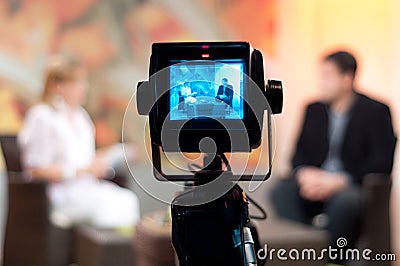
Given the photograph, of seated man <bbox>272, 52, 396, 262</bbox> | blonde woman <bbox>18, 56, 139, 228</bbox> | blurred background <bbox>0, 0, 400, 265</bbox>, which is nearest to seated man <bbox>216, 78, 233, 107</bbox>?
seated man <bbox>272, 52, 396, 262</bbox>

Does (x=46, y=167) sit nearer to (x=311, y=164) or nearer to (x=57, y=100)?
(x=57, y=100)

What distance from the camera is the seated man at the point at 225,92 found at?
72 cm

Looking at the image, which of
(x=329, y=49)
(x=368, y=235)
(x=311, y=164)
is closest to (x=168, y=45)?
(x=368, y=235)

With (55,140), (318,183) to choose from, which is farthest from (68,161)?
(318,183)

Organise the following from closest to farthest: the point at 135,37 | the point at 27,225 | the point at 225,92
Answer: the point at 225,92
the point at 27,225
the point at 135,37

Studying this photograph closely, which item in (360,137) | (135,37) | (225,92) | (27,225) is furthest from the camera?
(135,37)

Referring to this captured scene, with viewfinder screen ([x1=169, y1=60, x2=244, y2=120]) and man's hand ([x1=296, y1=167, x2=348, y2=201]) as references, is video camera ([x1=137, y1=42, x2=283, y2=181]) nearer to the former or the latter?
viewfinder screen ([x1=169, y1=60, x2=244, y2=120])

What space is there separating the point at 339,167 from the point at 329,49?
3.52 ft

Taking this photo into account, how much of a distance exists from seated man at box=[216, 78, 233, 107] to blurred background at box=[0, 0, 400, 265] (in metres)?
2.54

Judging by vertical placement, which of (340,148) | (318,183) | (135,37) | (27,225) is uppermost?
(135,37)

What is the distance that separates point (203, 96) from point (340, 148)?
1732 mm

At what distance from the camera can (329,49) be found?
3.37 metres

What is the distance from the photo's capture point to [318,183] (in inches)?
101

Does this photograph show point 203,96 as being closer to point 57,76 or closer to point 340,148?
point 340,148
